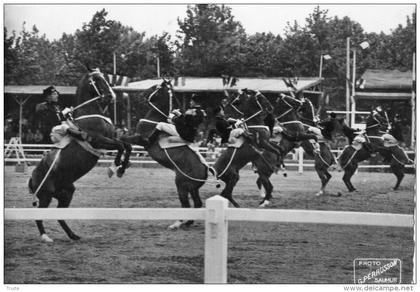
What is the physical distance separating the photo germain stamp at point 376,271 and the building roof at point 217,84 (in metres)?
4.20

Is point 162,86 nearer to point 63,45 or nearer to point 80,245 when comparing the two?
point 63,45

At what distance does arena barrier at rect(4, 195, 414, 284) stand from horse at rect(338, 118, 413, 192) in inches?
264

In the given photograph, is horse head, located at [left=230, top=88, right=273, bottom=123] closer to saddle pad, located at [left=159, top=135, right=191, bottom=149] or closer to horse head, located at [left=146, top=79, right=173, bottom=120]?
horse head, located at [left=146, top=79, right=173, bottom=120]

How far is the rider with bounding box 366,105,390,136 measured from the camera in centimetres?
1145

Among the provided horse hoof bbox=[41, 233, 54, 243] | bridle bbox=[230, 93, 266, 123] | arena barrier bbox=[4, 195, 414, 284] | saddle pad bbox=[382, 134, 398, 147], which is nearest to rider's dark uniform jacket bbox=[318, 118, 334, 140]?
saddle pad bbox=[382, 134, 398, 147]

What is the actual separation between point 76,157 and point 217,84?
2763 millimetres

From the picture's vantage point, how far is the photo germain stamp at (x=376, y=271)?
7317mm

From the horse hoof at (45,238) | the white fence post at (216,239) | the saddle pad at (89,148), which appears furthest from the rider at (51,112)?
the white fence post at (216,239)

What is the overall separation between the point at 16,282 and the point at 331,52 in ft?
19.9

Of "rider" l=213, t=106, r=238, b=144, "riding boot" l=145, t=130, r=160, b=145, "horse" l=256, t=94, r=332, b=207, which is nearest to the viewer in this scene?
"riding boot" l=145, t=130, r=160, b=145

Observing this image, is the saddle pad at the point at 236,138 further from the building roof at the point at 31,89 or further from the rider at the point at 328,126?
the building roof at the point at 31,89

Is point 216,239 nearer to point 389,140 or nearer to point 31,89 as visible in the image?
point 31,89

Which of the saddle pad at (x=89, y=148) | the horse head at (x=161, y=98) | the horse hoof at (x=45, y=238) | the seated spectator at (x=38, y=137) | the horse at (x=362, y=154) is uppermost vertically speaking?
the horse head at (x=161, y=98)

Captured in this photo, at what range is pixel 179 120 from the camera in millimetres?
10047
